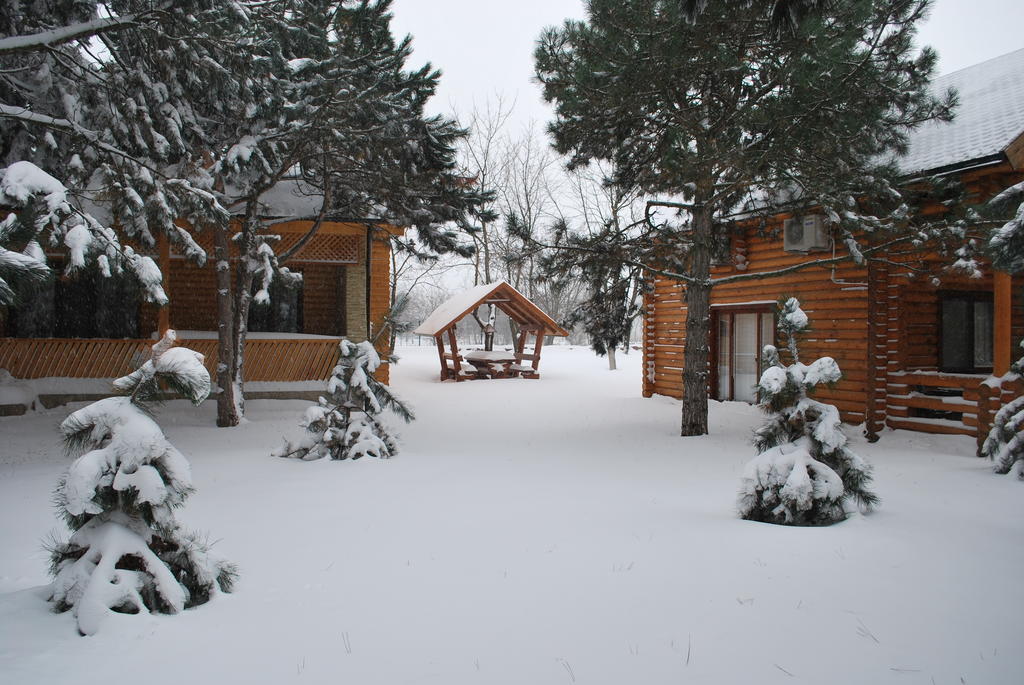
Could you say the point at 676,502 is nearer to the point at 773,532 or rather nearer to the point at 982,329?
the point at 773,532

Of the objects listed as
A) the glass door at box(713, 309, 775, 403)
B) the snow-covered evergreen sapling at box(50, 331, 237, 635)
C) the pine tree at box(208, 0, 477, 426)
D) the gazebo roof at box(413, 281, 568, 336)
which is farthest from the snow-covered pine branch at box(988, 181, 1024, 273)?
the gazebo roof at box(413, 281, 568, 336)

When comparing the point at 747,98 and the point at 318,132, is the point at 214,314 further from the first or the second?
the point at 747,98

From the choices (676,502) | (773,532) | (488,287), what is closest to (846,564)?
(773,532)

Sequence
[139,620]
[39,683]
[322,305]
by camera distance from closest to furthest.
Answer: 1. [39,683]
2. [139,620]
3. [322,305]

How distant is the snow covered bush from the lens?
22.6 ft

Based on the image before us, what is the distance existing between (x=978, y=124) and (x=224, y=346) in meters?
12.6

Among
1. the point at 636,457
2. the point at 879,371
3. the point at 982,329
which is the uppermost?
the point at 982,329

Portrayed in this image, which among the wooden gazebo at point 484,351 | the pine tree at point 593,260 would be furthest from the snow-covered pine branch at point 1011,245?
the wooden gazebo at point 484,351

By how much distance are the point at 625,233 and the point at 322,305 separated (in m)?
9.94

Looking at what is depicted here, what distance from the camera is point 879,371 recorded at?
34.4 ft

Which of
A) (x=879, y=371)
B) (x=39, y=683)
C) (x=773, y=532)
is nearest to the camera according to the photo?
(x=39, y=683)

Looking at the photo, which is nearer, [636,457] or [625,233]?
[636,457]

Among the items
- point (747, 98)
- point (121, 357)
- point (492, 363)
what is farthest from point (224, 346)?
point (492, 363)

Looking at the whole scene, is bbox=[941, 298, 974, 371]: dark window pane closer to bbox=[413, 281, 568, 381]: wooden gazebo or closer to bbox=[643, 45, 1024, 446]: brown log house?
bbox=[643, 45, 1024, 446]: brown log house
